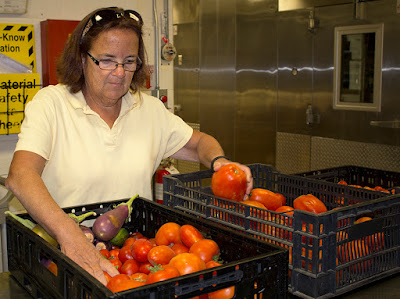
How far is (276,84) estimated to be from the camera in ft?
18.1

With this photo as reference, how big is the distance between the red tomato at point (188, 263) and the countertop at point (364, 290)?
335 mm

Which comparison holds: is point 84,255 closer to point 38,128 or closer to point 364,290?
point 38,128

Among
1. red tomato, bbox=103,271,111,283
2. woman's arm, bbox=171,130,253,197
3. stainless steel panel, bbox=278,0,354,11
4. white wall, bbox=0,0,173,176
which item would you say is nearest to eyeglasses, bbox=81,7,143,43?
woman's arm, bbox=171,130,253,197

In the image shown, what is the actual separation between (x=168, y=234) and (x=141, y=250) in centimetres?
9

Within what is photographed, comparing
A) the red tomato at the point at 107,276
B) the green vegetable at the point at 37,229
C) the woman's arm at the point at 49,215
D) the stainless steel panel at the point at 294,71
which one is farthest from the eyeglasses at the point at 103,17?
the stainless steel panel at the point at 294,71

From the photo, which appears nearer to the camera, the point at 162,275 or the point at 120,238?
the point at 162,275

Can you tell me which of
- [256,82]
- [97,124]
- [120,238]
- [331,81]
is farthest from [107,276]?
[256,82]

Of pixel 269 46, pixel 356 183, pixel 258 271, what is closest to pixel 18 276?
pixel 258 271

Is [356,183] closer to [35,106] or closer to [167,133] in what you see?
[167,133]

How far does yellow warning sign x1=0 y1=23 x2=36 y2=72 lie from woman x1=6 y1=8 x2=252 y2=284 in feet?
4.17

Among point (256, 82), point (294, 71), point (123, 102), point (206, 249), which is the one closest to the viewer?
point (206, 249)

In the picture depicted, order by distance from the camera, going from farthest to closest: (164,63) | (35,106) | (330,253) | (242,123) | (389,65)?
(242,123) → (389,65) → (164,63) → (35,106) → (330,253)

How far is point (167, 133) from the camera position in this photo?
7.41 ft

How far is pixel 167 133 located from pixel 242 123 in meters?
3.73
